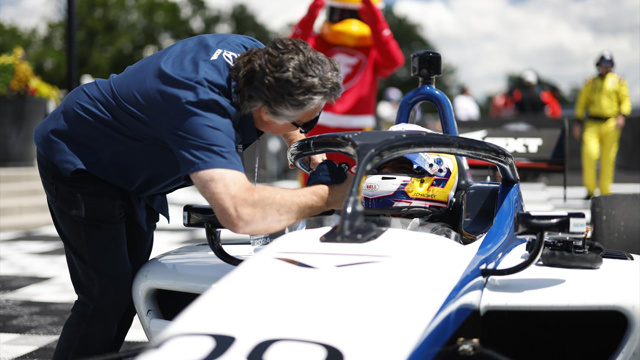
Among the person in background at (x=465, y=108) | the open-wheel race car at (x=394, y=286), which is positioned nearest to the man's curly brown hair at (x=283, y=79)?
the open-wheel race car at (x=394, y=286)

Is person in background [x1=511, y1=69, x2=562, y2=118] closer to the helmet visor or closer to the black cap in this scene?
the black cap

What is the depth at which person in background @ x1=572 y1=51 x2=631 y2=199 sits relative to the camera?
8133 millimetres

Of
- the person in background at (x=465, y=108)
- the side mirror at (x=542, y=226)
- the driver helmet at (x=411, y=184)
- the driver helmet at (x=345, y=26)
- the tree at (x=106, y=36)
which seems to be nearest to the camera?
the side mirror at (x=542, y=226)

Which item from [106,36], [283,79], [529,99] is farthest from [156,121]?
[106,36]

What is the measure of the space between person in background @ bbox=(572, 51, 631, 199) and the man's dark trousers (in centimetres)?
723

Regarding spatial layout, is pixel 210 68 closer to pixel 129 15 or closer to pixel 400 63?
pixel 400 63

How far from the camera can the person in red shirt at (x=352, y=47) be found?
5336 mm

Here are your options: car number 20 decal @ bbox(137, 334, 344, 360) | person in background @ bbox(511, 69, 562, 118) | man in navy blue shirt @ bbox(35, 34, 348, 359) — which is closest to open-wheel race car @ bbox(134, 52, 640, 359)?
car number 20 decal @ bbox(137, 334, 344, 360)

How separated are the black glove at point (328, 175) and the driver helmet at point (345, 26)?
11.8ft

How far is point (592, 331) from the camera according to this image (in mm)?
1924

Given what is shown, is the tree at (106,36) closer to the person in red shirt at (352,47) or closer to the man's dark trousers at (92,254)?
the person in red shirt at (352,47)

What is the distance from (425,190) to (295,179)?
10.6 metres

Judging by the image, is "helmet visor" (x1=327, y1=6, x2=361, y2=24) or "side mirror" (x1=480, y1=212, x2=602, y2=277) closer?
"side mirror" (x1=480, y1=212, x2=602, y2=277)

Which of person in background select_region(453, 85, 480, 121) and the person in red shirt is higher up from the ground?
the person in red shirt
